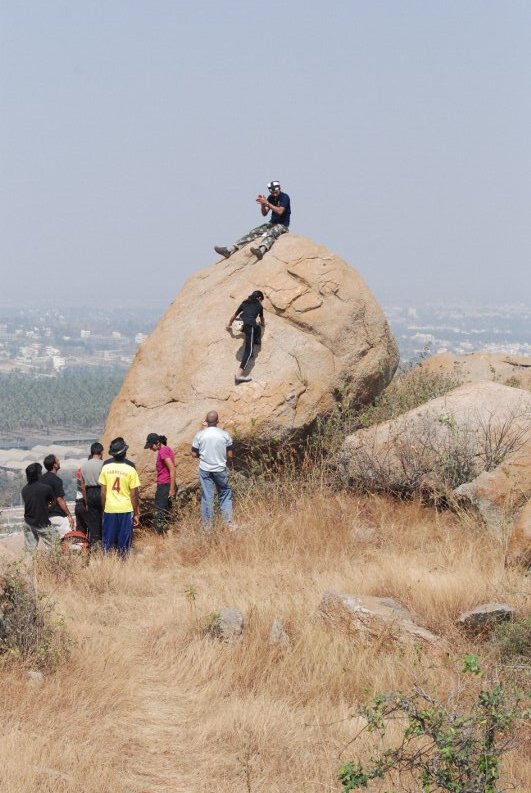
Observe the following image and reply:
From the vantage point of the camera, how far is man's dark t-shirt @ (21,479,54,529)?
9906 millimetres

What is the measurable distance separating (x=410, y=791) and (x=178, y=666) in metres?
2.58

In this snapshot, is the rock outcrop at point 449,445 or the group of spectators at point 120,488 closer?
the group of spectators at point 120,488

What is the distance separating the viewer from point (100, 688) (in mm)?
6215

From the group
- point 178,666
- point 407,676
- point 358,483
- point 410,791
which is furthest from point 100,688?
point 358,483

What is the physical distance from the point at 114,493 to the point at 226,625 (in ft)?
Result: 10.7

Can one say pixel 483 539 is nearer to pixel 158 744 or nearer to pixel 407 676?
pixel 407 676

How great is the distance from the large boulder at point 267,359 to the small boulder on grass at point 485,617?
5127 mm

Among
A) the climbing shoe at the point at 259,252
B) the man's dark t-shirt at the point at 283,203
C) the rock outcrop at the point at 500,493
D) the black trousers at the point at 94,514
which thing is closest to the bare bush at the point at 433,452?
the rock outcrop at the point at 500,493

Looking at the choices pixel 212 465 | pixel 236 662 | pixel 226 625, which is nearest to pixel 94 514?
pixel 212 465

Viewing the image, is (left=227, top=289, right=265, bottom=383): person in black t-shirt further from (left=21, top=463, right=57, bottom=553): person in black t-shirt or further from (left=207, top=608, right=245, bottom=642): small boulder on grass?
(left=207, top=608, right=245, bottom=642): small boulder on grass

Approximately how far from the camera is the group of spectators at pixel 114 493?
32.7 ft

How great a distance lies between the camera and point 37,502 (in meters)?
9.92

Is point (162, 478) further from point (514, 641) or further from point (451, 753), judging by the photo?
point (451, 753)

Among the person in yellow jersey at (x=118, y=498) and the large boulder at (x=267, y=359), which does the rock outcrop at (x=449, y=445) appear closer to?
the large boulder at (x=267, y=359)
